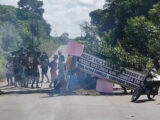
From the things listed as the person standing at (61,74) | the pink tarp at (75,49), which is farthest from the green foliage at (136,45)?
the person standing at (61,74)

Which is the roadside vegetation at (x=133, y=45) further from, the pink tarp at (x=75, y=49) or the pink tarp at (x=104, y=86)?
the pink tarp at (x=104, y=86)

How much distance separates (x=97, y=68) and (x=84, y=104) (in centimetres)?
441

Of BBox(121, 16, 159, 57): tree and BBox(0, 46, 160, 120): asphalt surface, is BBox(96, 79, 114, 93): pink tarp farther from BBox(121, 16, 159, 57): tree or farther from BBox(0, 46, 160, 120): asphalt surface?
BBox(121, 16, 159, 57): tree

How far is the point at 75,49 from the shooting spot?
17.8m

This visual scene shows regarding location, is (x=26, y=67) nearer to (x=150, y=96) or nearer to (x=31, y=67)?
(x=31, y=67)

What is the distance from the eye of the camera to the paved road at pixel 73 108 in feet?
35.7

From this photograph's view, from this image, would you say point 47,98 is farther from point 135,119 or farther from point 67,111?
point 135,119

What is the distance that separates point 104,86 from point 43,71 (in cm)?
391

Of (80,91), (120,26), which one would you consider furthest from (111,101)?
(120,26)

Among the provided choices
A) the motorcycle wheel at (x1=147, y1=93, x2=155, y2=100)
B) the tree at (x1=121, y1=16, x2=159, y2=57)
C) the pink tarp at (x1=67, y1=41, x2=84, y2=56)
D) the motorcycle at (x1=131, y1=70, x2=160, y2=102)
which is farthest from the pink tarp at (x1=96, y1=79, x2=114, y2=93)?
the tree at (x1=121, y1=16, x2=159, y2=57)

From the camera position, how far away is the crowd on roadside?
18172 millimetres

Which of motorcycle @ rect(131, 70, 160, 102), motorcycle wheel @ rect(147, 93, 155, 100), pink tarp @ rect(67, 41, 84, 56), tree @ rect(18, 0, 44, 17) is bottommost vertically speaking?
motorcycle wheel @ rect(147, 93, 155, 100)

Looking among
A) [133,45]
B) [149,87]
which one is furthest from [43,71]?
[149,87]

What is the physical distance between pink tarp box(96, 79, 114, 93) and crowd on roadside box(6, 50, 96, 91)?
2.31 feet
